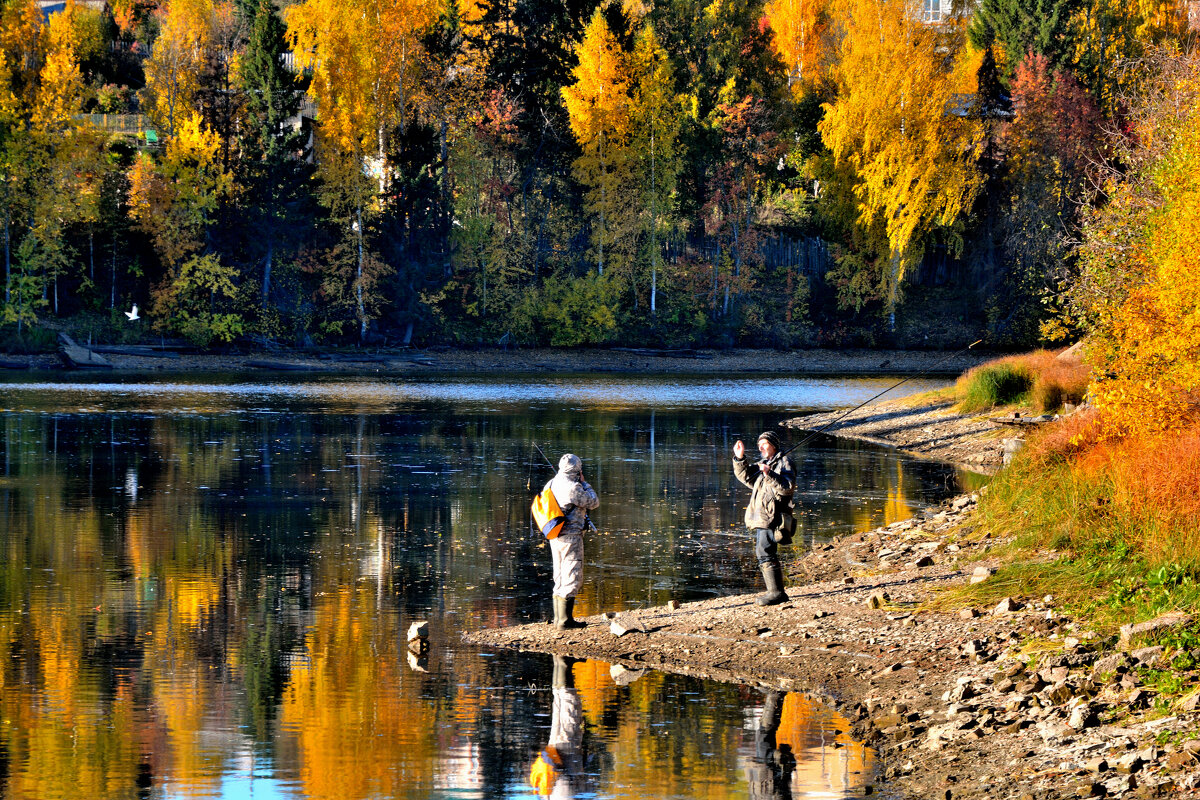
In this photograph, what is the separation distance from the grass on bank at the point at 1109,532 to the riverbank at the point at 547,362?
157 feet

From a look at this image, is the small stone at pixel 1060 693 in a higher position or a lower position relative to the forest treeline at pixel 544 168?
lower

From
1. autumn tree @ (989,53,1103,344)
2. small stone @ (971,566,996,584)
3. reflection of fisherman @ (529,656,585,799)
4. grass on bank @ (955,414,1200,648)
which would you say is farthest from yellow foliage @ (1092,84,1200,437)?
autumn tree @ (989,53,1103,344)

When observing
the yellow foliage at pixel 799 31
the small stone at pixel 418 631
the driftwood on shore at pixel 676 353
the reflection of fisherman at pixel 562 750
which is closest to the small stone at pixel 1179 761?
the reflection of fisherman at pixel 562 750

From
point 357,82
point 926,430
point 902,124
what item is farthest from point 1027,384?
point 357,82

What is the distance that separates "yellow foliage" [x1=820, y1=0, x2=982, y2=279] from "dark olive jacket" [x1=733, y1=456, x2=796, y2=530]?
55898 mm

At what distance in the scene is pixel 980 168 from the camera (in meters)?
73.9

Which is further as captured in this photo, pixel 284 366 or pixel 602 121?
pixel 602 121

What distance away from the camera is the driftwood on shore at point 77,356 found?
6388 centimetres

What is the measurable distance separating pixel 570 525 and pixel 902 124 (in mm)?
57711

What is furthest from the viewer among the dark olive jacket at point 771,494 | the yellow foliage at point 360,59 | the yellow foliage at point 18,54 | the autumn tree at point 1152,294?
the yellow foliage at point 360,59

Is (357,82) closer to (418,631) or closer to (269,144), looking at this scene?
(269,144)

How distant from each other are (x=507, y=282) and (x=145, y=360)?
18125 millimetres

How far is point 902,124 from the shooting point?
69562mm

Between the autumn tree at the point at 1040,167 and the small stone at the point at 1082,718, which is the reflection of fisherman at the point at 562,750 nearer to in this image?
the small stone at the point at 1082,718
